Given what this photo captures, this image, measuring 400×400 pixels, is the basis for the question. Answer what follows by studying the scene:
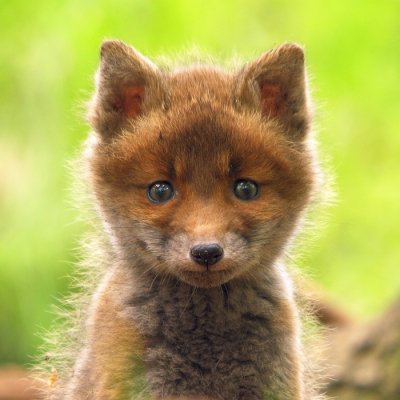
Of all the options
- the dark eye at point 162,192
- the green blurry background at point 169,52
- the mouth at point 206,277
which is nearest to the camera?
the mouth at point 206,277

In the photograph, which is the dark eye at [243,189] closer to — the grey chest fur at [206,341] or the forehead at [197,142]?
the forehead at [197,142]

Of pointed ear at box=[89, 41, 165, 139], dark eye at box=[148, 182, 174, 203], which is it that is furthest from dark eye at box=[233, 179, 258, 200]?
pointed ear at box=[89, 41, 165, 139]

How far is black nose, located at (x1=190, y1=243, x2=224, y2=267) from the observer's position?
334cm

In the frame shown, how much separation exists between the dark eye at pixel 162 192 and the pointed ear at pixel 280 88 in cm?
70

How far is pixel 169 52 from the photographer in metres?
6.52

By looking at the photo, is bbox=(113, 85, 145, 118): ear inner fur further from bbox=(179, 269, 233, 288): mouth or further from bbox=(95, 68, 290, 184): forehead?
bbox=(179, 269, 233, 288): mouth

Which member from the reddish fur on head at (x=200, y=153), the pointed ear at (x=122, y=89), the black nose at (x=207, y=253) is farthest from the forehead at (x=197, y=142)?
the black nose at (x=207, y=253)

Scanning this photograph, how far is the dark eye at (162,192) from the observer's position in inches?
144

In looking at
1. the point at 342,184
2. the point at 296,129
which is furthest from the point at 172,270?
the point at 342,184

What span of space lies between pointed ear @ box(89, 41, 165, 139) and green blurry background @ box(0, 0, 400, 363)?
2373 millimetres

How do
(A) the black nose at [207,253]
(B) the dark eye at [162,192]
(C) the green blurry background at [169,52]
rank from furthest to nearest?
(C) the green blurry background at [169,52]
(B) the dark eye at [162,192]
(A) the black nose at [207,253]

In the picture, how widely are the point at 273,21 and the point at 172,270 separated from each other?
236 inches

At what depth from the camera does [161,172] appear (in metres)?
3.65

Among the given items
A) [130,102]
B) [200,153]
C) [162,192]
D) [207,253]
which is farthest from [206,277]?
[130,102]
